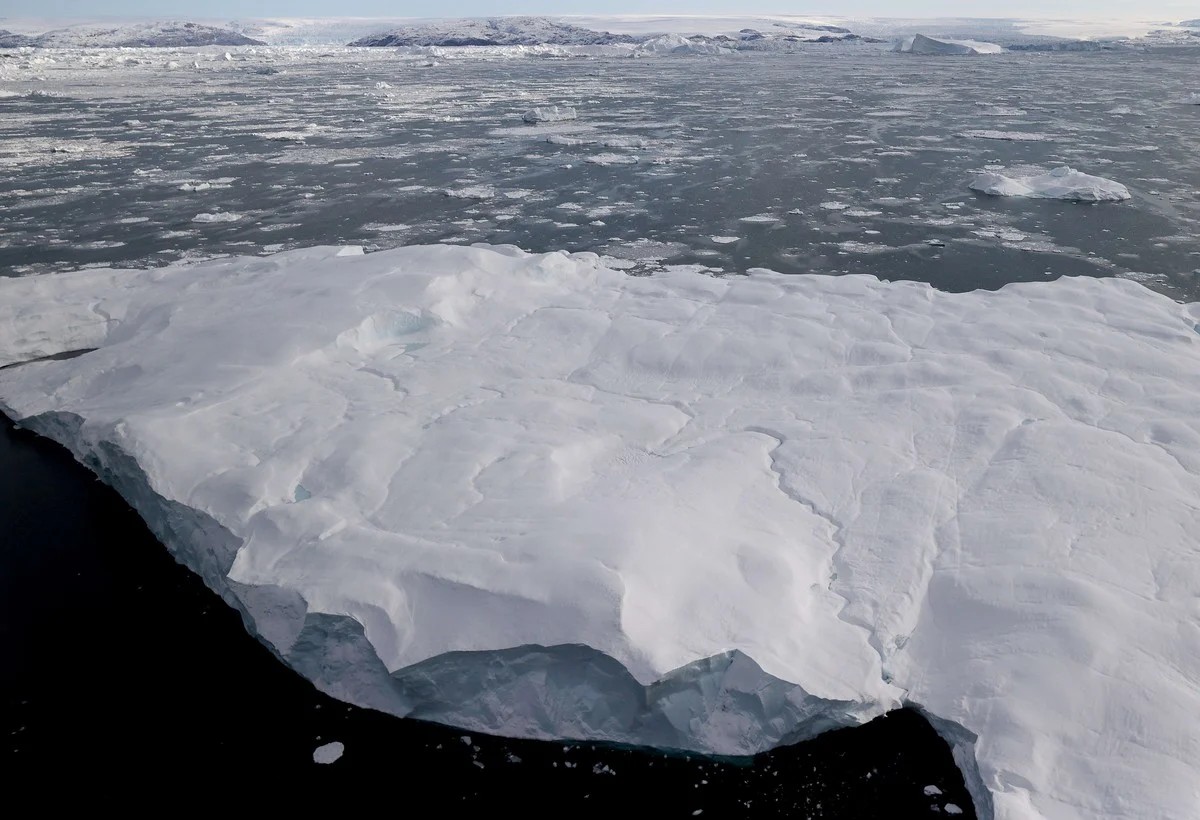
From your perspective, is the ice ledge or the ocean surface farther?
the ocean surface

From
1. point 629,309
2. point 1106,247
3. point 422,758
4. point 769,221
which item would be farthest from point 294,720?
point 1106,247

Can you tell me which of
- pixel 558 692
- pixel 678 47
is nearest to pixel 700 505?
pixel 558 692

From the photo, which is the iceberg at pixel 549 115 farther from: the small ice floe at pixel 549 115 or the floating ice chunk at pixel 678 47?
the floating ice chunk at pixel 678 47

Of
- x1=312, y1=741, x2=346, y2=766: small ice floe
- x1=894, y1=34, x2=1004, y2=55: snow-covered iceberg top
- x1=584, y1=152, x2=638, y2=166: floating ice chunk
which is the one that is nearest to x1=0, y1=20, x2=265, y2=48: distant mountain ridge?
x1=894, y1=34, x2=1004, y2=55: snow-covered iceberg top

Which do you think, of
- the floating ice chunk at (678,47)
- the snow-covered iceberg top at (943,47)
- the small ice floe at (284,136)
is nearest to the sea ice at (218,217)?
the small ice floe at (284,136)

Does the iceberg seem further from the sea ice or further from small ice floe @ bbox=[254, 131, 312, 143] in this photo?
the sea ice

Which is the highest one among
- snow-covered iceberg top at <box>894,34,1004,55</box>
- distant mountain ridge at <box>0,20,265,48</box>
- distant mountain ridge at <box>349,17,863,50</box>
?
snow-covered iceberg top at <box>894,34,1004,55</box>

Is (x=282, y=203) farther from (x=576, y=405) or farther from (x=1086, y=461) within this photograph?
(x=1086, y=461)
